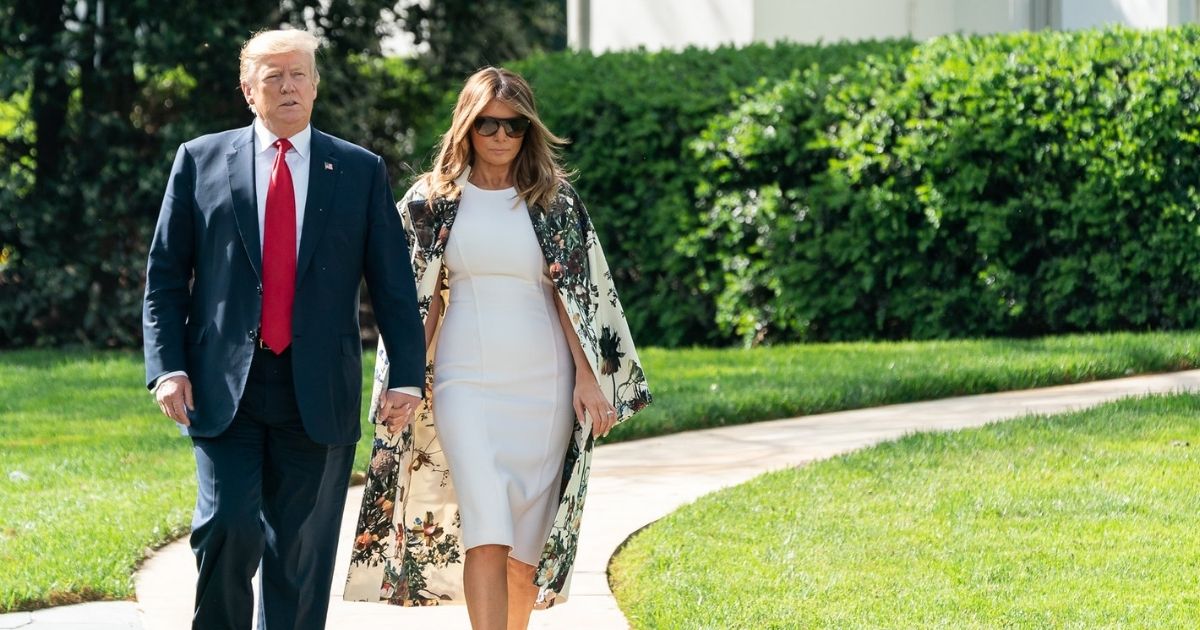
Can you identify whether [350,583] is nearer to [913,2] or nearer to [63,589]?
[63,589]

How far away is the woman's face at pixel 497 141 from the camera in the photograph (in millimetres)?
4750

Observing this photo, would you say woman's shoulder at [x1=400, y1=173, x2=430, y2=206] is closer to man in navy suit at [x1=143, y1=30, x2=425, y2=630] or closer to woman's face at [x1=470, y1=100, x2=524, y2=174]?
woman's face at [x1=470, y1=100, x2=524, y2=174]

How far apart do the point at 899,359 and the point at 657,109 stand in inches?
122

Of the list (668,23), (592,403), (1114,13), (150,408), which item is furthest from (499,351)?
(668,23)

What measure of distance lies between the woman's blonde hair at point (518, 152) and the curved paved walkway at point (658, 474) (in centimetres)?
144

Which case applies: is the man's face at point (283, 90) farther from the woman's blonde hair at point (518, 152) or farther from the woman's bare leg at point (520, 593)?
the woman's bare leg at point (520, 593)

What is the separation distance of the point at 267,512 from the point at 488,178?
1.18m

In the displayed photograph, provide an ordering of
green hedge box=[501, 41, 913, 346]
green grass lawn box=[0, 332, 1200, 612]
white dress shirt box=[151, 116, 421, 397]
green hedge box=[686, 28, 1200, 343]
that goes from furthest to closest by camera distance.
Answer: green hedge box=[501, 41, 913, 346]
green hedge box=[686, 28, 1200, 343]
green grass lawn box=[0, 332, 1200, 612]
white dress shirt box=[151, 116, 421, 397]

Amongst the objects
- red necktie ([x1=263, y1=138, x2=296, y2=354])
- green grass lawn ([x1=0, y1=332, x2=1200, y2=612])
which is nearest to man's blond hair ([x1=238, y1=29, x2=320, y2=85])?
red necktie ([x1=263, y1=138, x2=296, y2=354])

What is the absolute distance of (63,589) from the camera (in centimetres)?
563

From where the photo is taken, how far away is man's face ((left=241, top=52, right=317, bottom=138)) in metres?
4.26

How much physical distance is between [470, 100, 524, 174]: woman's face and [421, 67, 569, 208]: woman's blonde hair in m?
0.02

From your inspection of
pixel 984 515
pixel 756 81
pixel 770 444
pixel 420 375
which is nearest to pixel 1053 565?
pixel 984 515

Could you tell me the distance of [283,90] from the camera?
4277 mm
